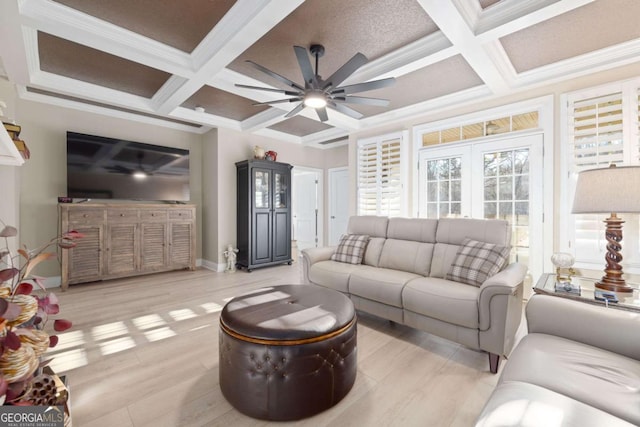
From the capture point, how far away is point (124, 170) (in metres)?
4.35

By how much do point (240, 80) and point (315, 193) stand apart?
12.5ft

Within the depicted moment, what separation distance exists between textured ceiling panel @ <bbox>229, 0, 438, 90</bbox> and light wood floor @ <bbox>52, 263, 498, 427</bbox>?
267 centimetres

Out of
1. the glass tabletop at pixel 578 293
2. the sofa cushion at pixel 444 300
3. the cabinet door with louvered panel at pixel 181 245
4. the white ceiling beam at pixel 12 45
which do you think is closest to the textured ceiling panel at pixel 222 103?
the white ceiling beam at pixel 12 45

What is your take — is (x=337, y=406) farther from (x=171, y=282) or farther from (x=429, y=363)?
(x=171, y=282)

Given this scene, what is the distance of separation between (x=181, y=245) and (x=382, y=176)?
3537mm

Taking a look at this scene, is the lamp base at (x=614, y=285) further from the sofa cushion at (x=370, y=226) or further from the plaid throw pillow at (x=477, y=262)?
the sofa cushion at (x=370, y=226)

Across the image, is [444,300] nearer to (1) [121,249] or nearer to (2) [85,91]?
(1) [121,249]

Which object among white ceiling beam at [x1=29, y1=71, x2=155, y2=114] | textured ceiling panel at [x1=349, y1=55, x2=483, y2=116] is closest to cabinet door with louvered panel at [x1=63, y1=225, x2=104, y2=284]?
white ceiling beam at [x1=29, y1=71, x2=155, y2=114]

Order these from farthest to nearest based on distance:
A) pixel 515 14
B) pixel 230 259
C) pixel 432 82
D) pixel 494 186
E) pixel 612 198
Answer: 1. pixel 230 259
2. pixel 494 186
3. pixel 432 82
4. pixel 515 14
5. pixel 612 198

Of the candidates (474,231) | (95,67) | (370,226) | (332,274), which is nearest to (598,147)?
(474,231)

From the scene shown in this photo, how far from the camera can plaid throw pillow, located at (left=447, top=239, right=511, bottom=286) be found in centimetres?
235

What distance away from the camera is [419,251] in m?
3.00

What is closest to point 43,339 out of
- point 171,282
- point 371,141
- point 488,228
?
point 488,228

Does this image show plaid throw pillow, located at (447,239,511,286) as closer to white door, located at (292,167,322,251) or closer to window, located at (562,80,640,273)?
window, located at (562,80,640,273)
